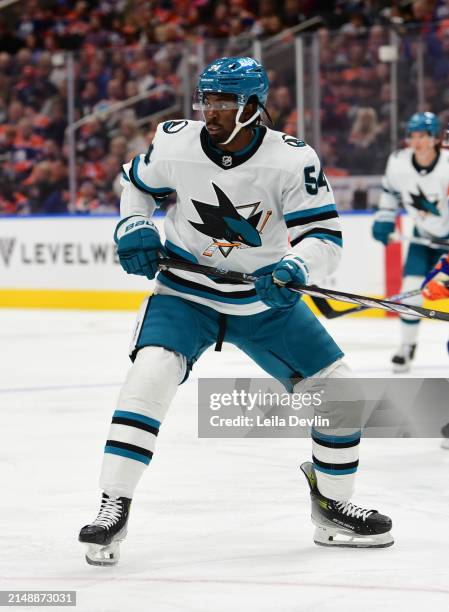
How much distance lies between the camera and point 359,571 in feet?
Result: 8.77

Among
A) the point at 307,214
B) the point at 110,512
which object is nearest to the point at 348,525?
the point at 110,512

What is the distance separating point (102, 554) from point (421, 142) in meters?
4.15

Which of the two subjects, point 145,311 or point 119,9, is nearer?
point 145,311

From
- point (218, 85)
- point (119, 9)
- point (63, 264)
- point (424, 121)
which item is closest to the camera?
point (218, 85)

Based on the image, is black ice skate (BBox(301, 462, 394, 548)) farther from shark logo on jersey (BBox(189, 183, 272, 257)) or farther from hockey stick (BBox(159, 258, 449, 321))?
shark logo on jersey (BBox(189, 183, 272, 257))

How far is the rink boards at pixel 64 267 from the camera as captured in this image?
9.33 m

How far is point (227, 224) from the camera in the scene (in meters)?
2.91

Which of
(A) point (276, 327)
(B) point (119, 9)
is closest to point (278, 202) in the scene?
(A) point (276, 327)

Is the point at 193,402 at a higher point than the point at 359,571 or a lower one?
lower

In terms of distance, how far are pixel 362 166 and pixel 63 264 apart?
2450 millimetres

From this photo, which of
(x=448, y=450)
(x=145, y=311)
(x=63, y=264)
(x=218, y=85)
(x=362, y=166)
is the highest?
(x=218, y=85)

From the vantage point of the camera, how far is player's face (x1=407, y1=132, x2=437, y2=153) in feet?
20.8

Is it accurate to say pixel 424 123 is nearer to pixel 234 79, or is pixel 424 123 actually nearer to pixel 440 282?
pixel 440 282

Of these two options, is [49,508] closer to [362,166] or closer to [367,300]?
[367,300]
